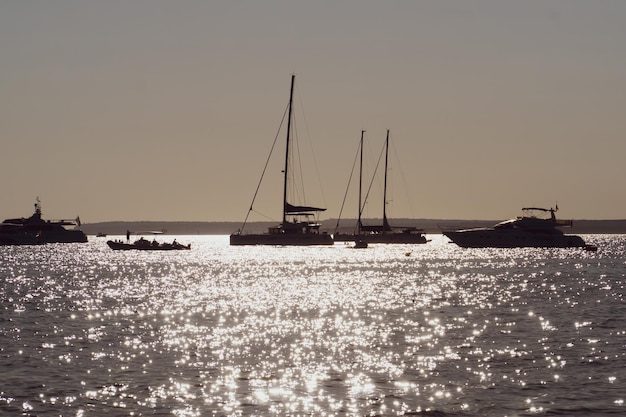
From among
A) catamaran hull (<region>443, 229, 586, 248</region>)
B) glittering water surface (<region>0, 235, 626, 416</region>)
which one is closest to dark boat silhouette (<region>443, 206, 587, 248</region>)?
catamaran hull (<region>443, 229, 586, 248</region>)

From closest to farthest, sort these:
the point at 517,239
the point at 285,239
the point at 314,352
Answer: the point at 314,352, the point at 285,239, the point at 517,239

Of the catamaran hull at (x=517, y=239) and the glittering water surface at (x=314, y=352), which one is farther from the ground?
the catamaran hull at (x=517, y=239)

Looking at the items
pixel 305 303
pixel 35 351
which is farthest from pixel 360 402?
pixel 305 303

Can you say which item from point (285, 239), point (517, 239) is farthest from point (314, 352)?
point (517, 239)

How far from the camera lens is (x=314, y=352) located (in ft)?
131

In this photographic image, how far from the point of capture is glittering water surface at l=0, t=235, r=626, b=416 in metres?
29.0

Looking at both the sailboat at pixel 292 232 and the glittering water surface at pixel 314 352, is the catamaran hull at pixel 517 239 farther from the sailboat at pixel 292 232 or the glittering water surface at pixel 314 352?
the glittering water surface at pixel 314 352

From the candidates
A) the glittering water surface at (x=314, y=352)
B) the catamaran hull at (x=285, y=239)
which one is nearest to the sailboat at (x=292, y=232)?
the catamaran hull at (x=285, y=239)

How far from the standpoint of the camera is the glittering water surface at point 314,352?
1140 inches

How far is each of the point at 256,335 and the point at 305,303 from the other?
68.5 ft

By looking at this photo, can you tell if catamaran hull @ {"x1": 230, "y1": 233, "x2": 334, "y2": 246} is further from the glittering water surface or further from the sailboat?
the glittering water surface

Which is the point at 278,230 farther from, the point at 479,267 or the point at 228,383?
the point at 228,383

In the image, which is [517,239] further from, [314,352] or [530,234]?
[314,352]

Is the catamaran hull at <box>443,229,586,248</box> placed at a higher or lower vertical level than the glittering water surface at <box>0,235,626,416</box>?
higher
